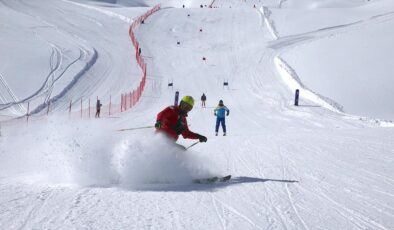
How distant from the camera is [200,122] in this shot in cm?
2328

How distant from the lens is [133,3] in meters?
126

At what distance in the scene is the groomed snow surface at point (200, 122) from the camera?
245 inches

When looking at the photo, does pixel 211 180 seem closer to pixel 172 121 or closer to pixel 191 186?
pixel 191 186

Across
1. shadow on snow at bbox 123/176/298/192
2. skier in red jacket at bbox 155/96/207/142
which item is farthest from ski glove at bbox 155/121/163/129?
shadow on snow at bbox 123/176/298/192

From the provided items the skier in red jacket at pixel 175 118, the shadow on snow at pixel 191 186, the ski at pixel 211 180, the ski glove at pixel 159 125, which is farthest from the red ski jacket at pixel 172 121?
the shadow on snow at pixel 191 186

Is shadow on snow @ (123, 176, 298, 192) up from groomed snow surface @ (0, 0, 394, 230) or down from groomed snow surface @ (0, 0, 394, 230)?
down

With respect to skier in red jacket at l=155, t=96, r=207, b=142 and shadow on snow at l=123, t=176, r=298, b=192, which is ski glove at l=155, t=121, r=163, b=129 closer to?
skier in red jacket at l=155, t=96, r=207, b=142

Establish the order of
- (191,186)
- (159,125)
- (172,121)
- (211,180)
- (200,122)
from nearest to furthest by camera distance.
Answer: (191,186), (159,125), (211,180), (172,121), (200,122)

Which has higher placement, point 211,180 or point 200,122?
point 211,180

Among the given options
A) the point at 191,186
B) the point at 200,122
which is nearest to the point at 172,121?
the point at 191,186

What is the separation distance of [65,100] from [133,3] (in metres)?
103

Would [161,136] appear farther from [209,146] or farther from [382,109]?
[382,109]

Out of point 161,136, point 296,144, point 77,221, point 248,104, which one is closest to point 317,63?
point 248,104

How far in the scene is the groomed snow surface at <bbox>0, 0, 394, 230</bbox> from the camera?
623 centimetres
